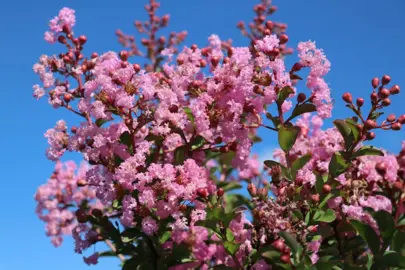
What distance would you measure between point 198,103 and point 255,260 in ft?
2.29

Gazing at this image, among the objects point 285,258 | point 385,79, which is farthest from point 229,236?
point 385,79

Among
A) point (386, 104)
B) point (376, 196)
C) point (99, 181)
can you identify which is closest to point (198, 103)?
point (99, 181)

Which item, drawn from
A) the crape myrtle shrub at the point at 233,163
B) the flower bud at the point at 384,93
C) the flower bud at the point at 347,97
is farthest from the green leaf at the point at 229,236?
the flower bud at the point at 384,93

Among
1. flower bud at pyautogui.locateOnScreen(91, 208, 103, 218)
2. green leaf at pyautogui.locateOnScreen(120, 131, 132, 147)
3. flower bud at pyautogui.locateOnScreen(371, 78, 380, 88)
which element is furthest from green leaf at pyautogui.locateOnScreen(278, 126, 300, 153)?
flower bud at pyautogui.locateOnScreen(91, 208, 103, 218)

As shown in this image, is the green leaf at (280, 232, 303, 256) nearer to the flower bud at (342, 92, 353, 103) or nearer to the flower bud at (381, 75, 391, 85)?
the flower bud at (342, 92, 353, 103)

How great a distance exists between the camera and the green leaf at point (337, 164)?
2148 millimetres

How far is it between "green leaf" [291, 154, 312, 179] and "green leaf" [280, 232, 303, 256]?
460 millimetres

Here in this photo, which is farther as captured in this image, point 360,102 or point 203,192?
point 360,102

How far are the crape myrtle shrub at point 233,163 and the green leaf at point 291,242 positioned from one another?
0.05 m

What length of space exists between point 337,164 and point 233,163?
0.49 m

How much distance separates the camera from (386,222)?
197cm

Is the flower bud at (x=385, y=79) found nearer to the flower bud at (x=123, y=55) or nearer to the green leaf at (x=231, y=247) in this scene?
the green leaf at (x=231, y=247)

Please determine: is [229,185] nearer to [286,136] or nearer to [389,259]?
[286,136]

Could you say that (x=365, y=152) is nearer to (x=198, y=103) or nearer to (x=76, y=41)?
(x=198, y=103)
